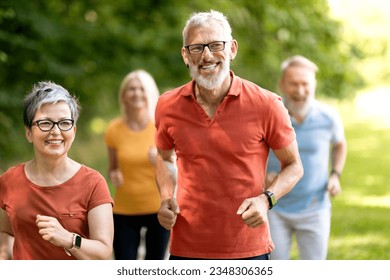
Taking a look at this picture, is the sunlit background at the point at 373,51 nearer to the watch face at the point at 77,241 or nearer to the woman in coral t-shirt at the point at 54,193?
the woman in coral t-shirt at the point at 54,193

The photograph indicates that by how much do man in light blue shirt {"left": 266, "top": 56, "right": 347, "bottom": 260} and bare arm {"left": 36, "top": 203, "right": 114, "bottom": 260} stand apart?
2.42 metres

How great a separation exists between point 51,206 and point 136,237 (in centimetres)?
281

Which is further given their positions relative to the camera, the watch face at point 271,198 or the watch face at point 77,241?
the watch face at point 271,198

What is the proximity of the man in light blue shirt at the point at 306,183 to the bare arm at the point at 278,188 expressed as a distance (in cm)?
175

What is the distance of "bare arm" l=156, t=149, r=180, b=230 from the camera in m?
4.45

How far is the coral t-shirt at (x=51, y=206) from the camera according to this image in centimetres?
396

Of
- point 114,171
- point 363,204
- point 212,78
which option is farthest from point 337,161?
point 363,204

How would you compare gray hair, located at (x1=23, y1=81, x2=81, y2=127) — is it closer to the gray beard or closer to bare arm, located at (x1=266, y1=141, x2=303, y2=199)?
the gray beard

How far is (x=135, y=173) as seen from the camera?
692cm

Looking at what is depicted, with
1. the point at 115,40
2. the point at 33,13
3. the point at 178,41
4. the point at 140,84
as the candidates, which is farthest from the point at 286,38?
the point at 140,84

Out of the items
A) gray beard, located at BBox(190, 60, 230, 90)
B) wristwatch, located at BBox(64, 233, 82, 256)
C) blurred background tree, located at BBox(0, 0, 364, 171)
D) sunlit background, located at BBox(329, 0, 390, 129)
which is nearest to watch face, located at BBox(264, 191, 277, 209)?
gray beard, located at BBox(190, 60, 230, 90)

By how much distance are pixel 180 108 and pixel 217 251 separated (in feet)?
2.49

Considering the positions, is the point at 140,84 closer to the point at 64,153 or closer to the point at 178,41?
the point at 64,153

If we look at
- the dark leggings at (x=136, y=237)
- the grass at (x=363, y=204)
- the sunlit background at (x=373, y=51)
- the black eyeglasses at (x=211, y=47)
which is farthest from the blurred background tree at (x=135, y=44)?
the black eyeglasses at (x=211, y=47)
